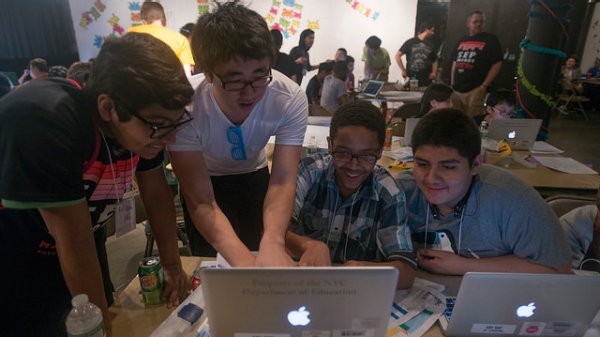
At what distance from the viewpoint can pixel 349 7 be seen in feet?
19.9

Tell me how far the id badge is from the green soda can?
0.17 metres

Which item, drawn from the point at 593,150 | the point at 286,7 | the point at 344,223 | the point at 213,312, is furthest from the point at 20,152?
the point at 593,150

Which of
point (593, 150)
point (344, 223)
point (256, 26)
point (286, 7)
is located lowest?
point (593, 150)

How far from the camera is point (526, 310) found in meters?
0.83

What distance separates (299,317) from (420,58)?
5.42 m

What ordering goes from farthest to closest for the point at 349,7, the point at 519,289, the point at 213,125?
1. the point at 349,7
2. the point at 213,125
3. the point at 519,289

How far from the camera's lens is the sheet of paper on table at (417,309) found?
94 cm

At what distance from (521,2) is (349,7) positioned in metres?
3.80

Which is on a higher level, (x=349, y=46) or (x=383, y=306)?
(x=349, y=46)

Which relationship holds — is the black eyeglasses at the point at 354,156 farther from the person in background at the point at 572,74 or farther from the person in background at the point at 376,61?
the person in background at the point at 572,74

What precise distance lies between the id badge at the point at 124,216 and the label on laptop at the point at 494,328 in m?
1.05

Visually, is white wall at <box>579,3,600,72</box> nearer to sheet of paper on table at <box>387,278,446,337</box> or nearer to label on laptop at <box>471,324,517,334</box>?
sheet of paper on table at <box>387,278,446,337</box>

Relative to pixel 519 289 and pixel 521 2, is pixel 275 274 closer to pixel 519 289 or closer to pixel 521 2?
pixel 519 289

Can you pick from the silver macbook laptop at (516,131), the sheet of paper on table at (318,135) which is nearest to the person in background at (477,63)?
the silver macbook laptop at (516,131)
